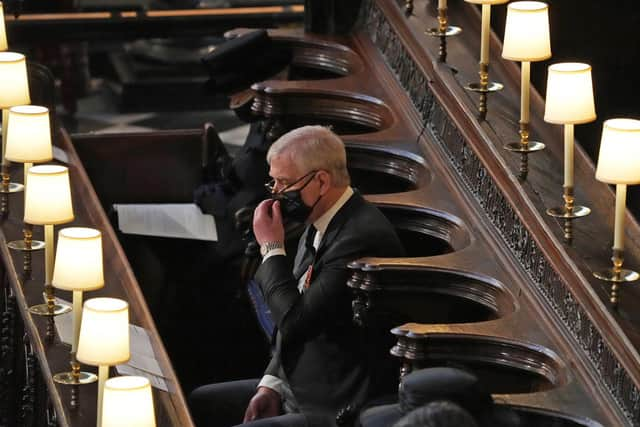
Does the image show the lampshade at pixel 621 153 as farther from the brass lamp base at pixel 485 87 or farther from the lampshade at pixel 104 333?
the lampshade at pixel 104 333

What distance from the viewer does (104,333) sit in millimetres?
5211

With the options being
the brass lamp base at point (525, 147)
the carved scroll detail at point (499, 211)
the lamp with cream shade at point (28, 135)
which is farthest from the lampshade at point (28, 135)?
the brass lamp base at point (525, 147)

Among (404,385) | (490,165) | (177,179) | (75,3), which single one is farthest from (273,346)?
(75,3)

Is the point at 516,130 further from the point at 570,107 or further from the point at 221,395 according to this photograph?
the point at 221,395

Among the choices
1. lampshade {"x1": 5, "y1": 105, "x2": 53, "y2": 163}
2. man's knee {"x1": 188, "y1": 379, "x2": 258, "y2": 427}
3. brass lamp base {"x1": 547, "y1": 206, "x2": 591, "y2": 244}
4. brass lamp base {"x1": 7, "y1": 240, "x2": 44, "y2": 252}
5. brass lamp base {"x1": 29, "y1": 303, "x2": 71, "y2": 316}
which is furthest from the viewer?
brass lamp base {"x1": 7, "y1": 240, "x2": 44, "y2": 252}

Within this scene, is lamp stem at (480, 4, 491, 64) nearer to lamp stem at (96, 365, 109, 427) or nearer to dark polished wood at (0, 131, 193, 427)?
dark polished wood at (0, 131, 193, 427)

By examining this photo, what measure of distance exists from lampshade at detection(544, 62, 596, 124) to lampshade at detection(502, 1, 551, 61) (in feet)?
1.13

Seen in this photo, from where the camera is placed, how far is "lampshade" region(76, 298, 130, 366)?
5188 mm

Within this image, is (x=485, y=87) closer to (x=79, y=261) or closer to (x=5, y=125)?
(x=79, y=261)

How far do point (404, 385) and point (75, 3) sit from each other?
6.80 meters

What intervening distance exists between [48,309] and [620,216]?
7.10 ft

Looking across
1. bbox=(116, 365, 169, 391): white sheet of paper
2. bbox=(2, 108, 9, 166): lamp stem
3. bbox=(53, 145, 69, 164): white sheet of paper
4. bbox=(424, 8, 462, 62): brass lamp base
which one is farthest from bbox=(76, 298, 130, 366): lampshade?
bbox=(53, 145, 69, 164): white sheet of paper

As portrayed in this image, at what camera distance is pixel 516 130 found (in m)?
6.24

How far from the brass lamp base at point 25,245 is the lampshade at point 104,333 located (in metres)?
1.52
